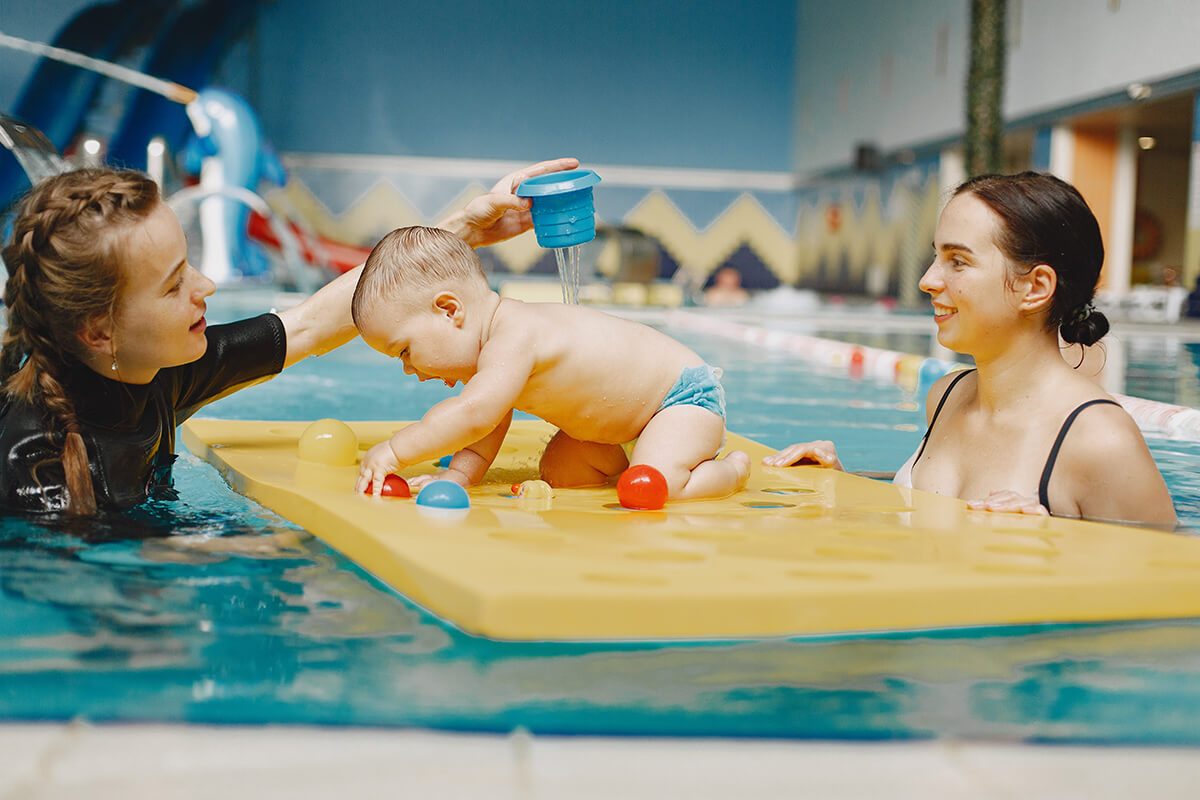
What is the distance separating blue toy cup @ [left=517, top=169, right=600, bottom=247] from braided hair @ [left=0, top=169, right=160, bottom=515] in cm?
85

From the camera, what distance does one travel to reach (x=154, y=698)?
4.68ft

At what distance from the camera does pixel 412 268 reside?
8.20ft

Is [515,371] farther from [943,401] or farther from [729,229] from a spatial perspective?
[729,229]

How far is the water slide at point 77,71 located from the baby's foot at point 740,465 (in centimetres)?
1272

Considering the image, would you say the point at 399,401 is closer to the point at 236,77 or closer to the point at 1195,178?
the point at 1195,178

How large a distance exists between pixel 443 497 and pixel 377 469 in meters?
0.25

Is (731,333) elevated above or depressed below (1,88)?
below

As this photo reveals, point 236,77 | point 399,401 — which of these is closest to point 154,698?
point 399,401

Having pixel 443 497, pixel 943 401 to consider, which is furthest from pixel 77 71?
pixel 443 497

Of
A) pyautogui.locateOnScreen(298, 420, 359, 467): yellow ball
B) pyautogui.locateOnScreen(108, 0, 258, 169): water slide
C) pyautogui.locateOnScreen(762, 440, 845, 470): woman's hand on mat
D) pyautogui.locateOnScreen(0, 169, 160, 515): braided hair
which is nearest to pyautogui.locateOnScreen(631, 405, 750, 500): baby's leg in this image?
pyautogui.locateOnScreen(762, 440, 845, 470): woman's hand on mat

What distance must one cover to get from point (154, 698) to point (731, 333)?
9.35 m

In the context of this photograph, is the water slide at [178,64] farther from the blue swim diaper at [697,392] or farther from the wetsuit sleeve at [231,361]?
the blue swim diaper at [697,392]

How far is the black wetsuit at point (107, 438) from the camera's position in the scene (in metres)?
2.29

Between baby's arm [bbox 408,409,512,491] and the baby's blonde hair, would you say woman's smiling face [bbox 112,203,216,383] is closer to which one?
the baby's blonde hair
